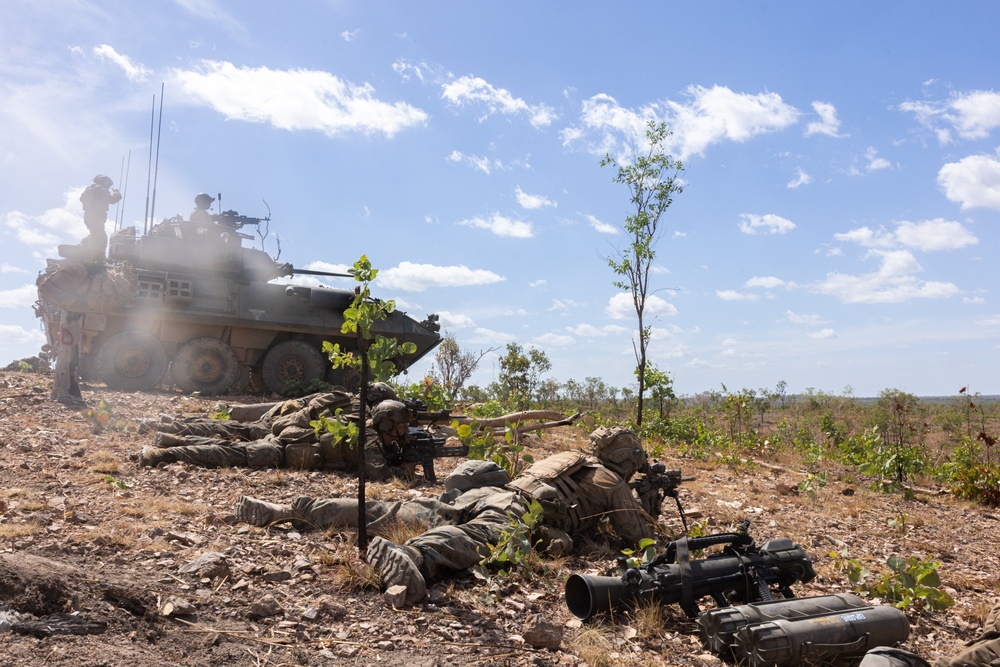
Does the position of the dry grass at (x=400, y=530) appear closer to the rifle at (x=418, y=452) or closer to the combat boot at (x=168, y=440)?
the rifle at (x=418, y=452)

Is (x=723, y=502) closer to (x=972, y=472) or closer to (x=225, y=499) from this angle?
(x=972, y=472)

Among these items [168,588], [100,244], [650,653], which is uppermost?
[100,244]

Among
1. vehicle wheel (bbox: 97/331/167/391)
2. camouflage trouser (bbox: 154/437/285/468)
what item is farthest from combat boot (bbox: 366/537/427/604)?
vehicle wheel (bbox: 97/331/167/391)

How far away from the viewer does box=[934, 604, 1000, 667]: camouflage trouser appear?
2754mm

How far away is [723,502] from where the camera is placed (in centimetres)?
680

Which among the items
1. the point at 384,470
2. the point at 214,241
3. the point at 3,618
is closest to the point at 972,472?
the point at 384,470

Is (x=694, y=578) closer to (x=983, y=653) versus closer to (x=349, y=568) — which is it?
(x=983, y=653)

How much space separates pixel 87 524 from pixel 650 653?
3315 millimetres

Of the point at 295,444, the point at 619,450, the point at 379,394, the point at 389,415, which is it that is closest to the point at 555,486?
the point at 619,450

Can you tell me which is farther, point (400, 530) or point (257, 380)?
point (257, 380)

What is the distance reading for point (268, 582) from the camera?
12.4 feet

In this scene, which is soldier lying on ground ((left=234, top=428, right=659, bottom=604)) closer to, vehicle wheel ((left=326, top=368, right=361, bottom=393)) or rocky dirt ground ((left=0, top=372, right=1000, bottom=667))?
rocky dirt ground ((left=0, top=372, right=1000, bottom=667))

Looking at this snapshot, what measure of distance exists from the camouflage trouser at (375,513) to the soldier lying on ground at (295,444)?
160cm

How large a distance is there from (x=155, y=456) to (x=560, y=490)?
3.66m
